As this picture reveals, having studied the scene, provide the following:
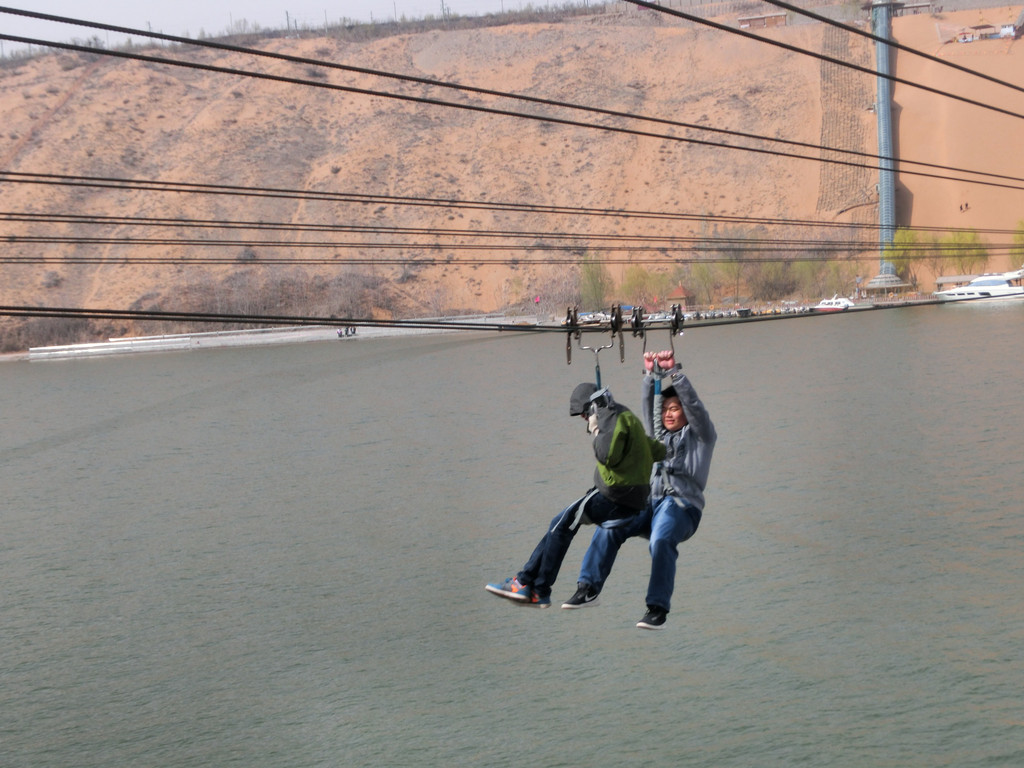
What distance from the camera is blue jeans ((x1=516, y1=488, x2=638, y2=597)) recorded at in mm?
9953

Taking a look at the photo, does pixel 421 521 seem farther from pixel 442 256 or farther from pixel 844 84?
pixel 844 84

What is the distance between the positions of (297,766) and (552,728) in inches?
178

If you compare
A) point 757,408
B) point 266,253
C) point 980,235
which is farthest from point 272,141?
point 757,408

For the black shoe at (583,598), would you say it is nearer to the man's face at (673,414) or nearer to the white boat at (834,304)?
the man's face at (673,414)

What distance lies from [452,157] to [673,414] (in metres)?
113

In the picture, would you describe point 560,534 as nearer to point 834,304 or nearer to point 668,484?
point 668,484

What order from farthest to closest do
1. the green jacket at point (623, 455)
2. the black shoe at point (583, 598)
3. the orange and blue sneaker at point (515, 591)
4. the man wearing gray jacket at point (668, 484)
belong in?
the man wearing gray jacket at point (668, 484) < the orange and blue sneaker at point (515, 591) < the black shoe at point (583, 598) < the green jacket at point (623, 455)

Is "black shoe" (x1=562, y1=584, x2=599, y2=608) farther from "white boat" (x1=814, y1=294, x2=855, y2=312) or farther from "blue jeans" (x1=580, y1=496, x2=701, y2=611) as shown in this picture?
"white boat" (x1=814, y1=294, x2=855, y2=312)

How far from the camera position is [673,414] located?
10133 millimetres

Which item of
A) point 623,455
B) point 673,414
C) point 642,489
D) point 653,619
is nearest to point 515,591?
point 653,619

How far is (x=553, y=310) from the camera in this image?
100375 mm

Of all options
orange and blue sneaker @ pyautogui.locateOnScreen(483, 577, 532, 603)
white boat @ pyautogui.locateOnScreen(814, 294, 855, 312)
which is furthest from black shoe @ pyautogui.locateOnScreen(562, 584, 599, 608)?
white boat @ pyautogui.locateOnScreen(814, 294, 855, 312)

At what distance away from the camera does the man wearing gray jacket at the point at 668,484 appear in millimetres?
9922

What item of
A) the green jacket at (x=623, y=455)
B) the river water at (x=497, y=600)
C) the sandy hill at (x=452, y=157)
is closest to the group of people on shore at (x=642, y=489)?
the green jacket at (x=623, y=455)
